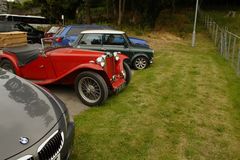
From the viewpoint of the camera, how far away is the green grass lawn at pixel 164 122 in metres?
4.92

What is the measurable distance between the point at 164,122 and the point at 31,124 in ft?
11.0

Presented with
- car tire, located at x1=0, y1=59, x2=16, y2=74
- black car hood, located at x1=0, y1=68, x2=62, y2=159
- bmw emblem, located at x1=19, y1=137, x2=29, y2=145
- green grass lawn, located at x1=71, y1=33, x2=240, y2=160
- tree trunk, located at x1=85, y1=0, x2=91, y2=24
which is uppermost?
tree trunk, located at x1=85, y1=0, x2=91, y2=24

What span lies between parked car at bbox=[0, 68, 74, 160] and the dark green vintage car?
678cm

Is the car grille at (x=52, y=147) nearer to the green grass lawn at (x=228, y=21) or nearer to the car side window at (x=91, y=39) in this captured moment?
the car side window at (x=91, y=39)

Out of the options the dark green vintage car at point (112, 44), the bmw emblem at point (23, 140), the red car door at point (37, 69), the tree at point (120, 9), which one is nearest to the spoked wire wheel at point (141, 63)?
the dark green vintage car at point (112, 44)

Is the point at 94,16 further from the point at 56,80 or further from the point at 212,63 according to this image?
the point at 56,80

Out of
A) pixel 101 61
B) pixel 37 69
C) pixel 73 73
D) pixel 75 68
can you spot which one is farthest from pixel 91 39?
pixel 101 61

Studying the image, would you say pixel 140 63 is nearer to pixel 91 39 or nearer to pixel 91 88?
pixel 91 39

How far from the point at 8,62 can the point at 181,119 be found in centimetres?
447

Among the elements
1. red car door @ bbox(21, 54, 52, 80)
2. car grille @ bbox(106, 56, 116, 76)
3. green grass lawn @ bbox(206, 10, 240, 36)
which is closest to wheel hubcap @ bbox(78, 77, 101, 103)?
car grille @ bbox(106, 56, 116, 76)

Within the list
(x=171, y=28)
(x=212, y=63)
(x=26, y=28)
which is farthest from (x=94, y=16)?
(x=212, y=63)

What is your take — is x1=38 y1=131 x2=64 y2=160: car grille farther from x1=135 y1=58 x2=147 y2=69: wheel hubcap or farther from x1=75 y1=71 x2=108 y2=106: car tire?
x1=135 y1=58 x2=147 y2=69: wheel hubcap

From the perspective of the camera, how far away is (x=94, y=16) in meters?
32.3

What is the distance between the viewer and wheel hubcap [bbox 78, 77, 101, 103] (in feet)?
22.4
